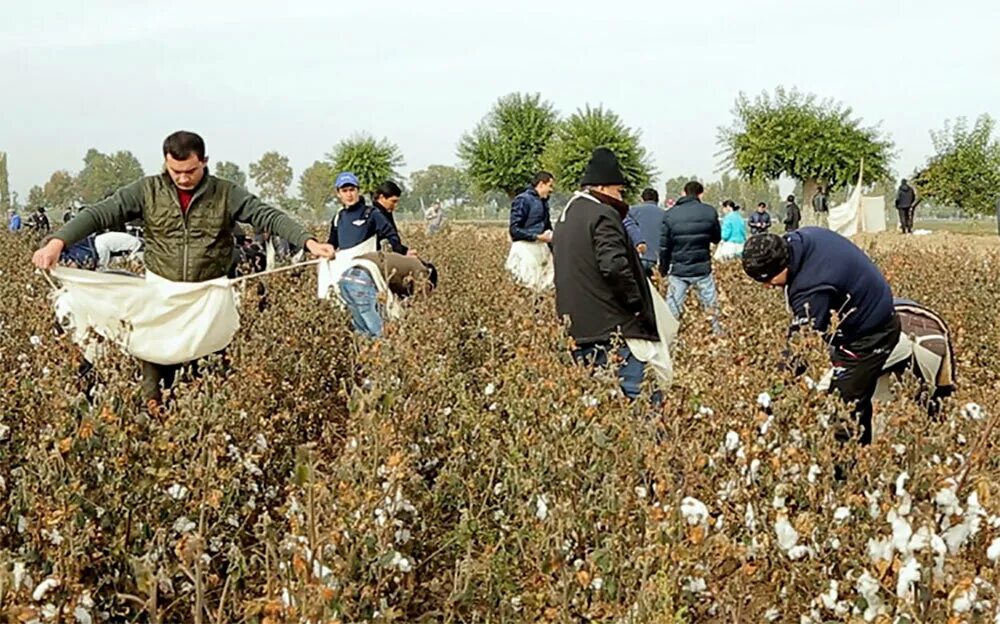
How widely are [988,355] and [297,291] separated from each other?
4.49 metres

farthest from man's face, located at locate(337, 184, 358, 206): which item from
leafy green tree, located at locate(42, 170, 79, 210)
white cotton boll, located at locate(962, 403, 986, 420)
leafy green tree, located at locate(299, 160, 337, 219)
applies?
leafy green tree, located at locate(42, 170, 79, 210)

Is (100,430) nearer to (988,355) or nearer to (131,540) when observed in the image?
(131,540)

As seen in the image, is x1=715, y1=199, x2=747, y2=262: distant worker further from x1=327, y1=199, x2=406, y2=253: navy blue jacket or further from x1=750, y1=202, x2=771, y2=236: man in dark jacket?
x1=327, y1=199, x2=406, y2=253: navy blue jacket

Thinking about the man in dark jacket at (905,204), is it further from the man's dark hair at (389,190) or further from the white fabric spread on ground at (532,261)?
the man's dark hair at (389,190)

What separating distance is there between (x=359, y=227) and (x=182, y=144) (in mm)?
2721

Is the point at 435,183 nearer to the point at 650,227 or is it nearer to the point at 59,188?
the point at 59,188

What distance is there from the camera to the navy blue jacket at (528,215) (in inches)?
359

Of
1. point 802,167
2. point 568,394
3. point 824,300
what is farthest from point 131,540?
point 802,167

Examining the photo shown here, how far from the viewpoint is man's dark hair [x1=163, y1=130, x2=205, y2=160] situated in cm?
416

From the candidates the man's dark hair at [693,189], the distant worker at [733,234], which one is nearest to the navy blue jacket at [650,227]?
the man's dark hair at [693,189]

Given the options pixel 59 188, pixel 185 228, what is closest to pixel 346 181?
pixel 185 228

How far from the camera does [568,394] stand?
3369 millimetres

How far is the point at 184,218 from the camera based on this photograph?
14.3 ft

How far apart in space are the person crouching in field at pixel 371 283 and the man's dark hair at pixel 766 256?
2.56m
